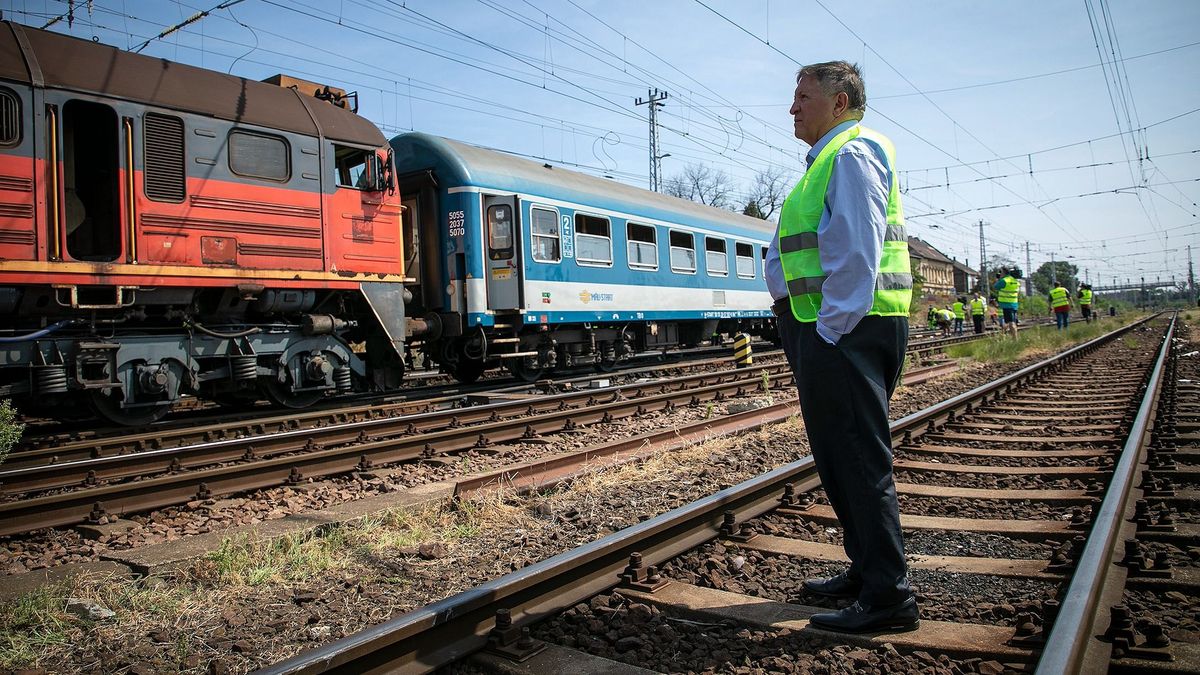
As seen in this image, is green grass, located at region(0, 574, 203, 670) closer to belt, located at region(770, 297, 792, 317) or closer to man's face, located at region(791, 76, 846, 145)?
belt, located at region(770, 297, 792, 317)

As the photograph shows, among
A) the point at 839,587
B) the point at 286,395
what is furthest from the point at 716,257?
the point at 839,587

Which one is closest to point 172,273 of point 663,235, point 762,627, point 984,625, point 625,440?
point 625,440

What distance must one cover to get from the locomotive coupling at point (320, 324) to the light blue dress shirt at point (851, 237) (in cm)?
809

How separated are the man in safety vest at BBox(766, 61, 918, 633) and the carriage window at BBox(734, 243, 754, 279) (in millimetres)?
16666

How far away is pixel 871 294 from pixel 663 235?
1373 centimetres

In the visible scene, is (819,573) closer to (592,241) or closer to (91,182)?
(91,182)

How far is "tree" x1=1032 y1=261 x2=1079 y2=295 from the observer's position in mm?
101613

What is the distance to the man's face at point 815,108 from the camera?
2977 millimetres

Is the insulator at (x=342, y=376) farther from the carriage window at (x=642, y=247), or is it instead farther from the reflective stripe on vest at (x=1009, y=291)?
the reflective stripe on vest at (x=1009, y=291)

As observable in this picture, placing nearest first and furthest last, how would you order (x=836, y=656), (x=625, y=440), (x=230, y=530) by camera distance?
(x=836, y=656), (x=230, y=530), (x=625, y=440)

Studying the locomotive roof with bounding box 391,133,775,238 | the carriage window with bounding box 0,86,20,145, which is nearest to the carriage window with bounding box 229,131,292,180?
the carriage window with bounding box 0,86,20,145

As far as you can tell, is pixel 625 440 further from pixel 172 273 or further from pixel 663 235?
pixel 663 235

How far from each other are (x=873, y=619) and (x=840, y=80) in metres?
1.95

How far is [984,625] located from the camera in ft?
9.01
